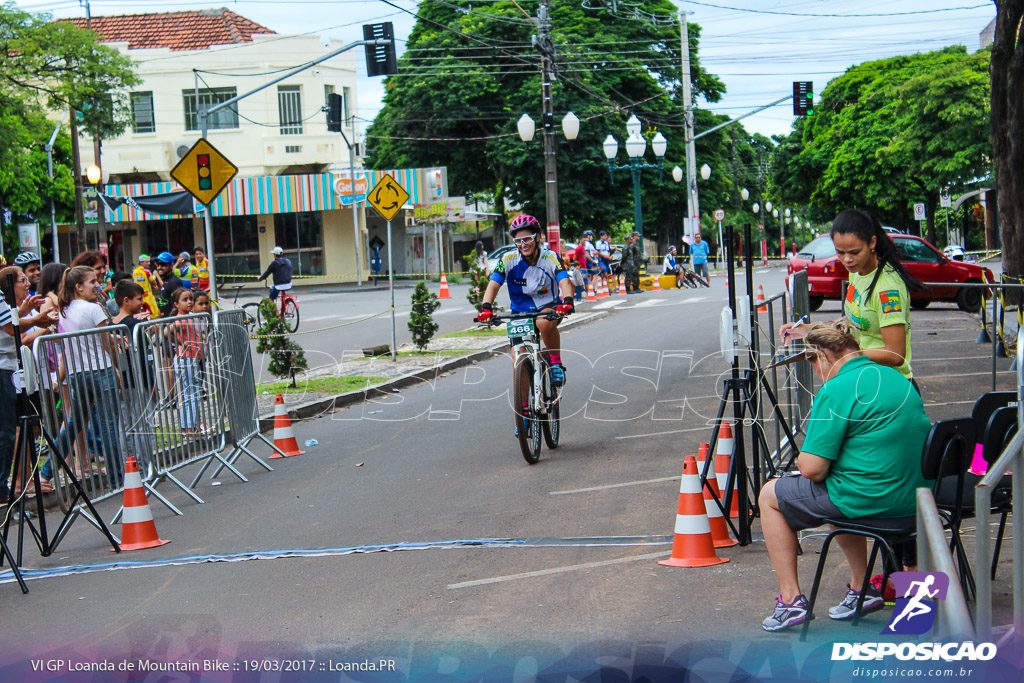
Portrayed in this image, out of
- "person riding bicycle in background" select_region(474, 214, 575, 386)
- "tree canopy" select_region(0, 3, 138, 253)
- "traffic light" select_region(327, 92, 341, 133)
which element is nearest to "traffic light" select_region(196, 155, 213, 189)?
"person riding bicycle in background" select_region(474, 214, 575, 386)

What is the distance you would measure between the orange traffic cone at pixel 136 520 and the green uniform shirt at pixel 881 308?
465 centimetres

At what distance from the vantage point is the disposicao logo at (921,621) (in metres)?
3.09

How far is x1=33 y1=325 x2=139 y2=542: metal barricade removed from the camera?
7750 mm

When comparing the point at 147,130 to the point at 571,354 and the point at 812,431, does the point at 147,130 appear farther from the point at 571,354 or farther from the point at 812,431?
the point at 812,431

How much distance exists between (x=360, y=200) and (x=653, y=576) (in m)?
44.0

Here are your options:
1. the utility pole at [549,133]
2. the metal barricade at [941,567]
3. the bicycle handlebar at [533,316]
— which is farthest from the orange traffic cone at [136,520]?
the utility pole at [549,133]

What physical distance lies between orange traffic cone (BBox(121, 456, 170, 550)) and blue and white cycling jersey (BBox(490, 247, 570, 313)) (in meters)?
3.55

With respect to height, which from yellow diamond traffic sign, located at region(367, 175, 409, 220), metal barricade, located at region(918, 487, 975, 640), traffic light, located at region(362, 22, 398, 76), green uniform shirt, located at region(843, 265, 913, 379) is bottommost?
metal barricade, located at region(918, 487, 975, 640)

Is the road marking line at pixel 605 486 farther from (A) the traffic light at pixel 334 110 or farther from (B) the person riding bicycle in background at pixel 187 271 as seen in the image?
(A) the traffic light at pixel 334 110

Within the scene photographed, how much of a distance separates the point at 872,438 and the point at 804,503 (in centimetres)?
42

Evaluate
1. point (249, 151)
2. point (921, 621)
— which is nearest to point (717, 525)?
point (921, 621)

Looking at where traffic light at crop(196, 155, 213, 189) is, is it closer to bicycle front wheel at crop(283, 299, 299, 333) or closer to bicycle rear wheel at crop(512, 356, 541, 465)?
bicycle rear wheel at crop(512, 356, 541, 465)

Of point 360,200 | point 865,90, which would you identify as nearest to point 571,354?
point 360,200

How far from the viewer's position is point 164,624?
5.55 meters
